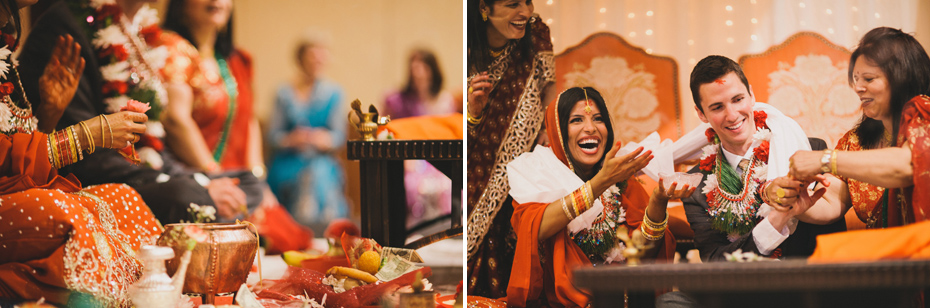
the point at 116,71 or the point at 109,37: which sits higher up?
the point at 109,37

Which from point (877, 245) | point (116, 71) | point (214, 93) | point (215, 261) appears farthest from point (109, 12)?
point (877, 245)

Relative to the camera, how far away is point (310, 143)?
452cm

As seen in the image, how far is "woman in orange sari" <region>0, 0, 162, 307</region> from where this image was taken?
3.04 metres

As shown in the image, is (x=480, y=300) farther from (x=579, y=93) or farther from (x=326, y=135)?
(x=326, y=135)

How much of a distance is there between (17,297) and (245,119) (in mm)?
1691

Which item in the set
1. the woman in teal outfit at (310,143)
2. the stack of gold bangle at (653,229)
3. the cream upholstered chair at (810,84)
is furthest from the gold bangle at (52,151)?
the cream upholstered chair at (810,84)

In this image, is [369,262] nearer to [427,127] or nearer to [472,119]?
[472,119]

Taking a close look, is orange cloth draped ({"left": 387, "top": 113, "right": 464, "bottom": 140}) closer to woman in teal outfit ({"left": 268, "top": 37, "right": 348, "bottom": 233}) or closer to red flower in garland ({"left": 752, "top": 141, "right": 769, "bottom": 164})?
woman in teal outfit ({"left": 268, "top": 37, "right": 348, "bottom": 233})

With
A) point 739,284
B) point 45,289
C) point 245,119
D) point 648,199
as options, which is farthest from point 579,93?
point 45,289

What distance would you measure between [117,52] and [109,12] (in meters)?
0.24

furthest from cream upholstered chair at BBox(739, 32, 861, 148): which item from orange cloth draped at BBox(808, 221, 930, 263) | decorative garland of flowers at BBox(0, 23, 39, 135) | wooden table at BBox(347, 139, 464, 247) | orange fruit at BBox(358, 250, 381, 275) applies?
decorative garland of flowers at BBox(0, 23, 39, 135)

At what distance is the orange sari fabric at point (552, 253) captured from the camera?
10.6ft

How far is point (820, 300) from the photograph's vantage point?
2.20 meters

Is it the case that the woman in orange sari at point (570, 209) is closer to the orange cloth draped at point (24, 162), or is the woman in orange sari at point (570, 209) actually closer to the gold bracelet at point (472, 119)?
the gold bracelet at point (472, 119)
